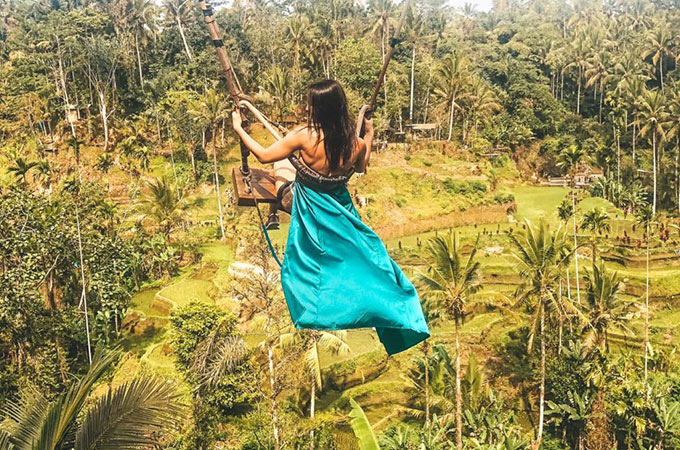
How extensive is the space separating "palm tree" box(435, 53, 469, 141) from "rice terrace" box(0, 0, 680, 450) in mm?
146

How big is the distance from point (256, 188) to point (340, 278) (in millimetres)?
726

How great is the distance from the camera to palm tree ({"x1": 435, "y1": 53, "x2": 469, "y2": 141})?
33.1 m

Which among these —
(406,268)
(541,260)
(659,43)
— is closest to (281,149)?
(541,260)

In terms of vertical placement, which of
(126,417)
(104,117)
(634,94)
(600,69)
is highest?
(600,69)

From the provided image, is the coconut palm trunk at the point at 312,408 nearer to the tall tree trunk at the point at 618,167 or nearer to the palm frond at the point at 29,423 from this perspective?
the palm frond at the point at 29,423

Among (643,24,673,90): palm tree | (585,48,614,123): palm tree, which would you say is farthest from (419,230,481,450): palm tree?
(643,24,673,90): palm tree

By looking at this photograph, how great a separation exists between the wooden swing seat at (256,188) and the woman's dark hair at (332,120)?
19.4 inches

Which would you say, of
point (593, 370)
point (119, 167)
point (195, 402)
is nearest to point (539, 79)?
point (119, 167)

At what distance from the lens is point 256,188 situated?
9.23ft

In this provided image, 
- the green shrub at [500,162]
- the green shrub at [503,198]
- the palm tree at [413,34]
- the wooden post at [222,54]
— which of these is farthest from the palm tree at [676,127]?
the wooden post at [222,54]

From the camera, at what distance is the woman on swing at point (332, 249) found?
2.29 metres

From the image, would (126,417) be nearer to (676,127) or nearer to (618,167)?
(676,127)

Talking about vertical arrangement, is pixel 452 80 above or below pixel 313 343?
above

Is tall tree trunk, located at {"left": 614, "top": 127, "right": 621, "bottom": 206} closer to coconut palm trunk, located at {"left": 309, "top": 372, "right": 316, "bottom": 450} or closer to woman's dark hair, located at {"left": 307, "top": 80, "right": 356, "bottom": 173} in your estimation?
coconut palm trunk, located at {"left": 309, "top": 372, "right": 316, "bottom": 450}
